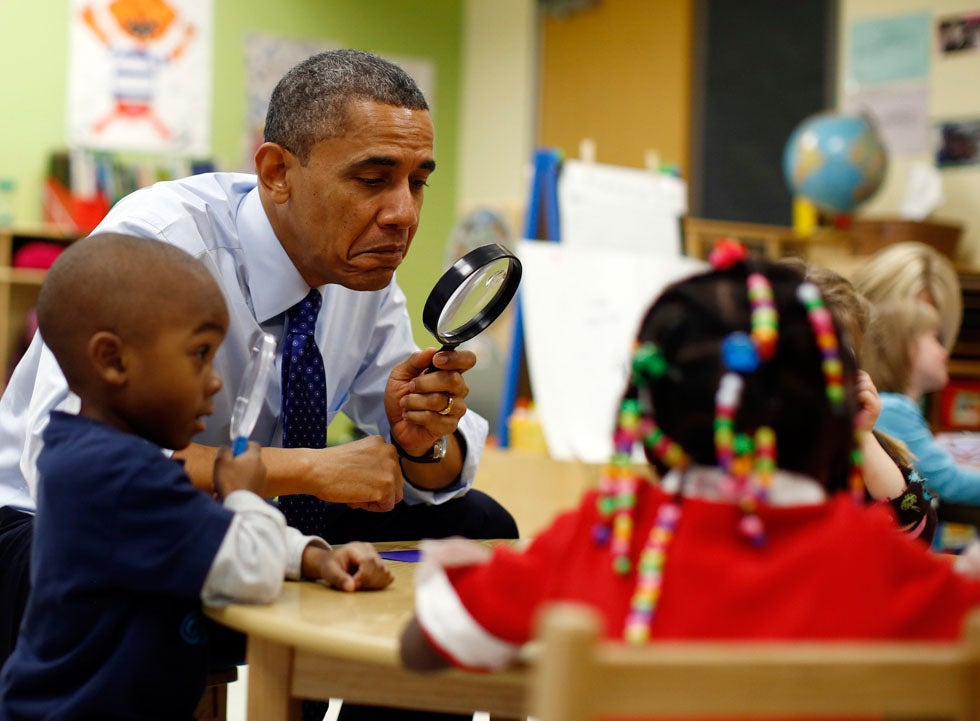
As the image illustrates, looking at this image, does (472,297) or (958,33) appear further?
(958,33)

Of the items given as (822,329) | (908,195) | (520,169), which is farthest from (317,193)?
A: (520,169)

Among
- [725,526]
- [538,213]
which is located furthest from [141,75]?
[725,526]

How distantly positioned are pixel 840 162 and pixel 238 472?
433 centimetres

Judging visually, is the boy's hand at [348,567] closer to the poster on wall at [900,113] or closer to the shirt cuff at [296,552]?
the shirt cuff at [296,552]

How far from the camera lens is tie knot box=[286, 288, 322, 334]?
6.52ft

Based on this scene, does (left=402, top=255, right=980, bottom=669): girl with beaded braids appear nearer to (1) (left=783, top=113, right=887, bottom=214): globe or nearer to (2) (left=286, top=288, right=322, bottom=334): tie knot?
(2) (left=286, top=288, right=322, bottom=334): tie knot

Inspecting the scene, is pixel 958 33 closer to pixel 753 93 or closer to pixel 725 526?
pixel 753 93

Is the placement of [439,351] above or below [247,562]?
above

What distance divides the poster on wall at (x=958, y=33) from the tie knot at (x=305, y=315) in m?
4.47

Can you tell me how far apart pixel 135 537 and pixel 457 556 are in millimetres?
388

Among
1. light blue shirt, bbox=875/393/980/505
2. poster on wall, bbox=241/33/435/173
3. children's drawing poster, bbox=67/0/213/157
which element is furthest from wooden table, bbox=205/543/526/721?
poster on wall, bbox=241/33/435/173

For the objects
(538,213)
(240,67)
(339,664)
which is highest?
(240,67)

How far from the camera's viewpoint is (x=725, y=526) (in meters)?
0.97

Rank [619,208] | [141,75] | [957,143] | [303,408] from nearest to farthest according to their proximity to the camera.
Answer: [303,408]
[619,208]
[957,143]
[141,75]
